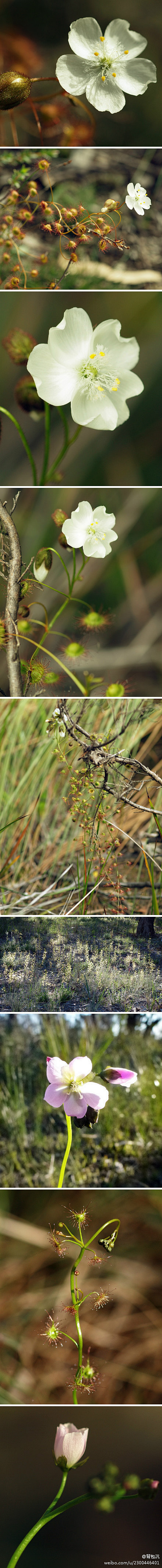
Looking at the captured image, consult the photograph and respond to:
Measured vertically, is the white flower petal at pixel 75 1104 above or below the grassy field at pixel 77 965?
below

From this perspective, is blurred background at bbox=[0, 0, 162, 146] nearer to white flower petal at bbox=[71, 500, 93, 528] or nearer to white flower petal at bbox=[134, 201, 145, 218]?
white flower petal at bbox=[134, 201, 145, 218]

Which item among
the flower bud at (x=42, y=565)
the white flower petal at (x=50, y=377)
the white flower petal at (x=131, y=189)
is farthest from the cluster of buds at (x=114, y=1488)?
the white flower petal at (x=131, y=189)

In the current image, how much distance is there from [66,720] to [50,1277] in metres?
0.75

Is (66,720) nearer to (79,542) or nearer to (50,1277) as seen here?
Result: (79,542)

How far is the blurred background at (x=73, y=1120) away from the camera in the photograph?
A: 1.19m

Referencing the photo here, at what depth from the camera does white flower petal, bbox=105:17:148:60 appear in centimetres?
115

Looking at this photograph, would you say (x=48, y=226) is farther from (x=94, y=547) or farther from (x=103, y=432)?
(x=94, y=547)

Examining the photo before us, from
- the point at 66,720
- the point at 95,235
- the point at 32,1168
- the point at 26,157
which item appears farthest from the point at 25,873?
the point at 26,157

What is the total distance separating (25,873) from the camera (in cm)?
121

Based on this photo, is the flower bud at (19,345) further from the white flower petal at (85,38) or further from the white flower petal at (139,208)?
the white flower petal at (85,38)

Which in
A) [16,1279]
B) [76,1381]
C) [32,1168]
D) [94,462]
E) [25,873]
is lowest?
[76,1381]

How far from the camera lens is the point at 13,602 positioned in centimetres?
122

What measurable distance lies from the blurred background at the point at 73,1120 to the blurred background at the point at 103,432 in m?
0.74

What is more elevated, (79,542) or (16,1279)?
(79,542)
